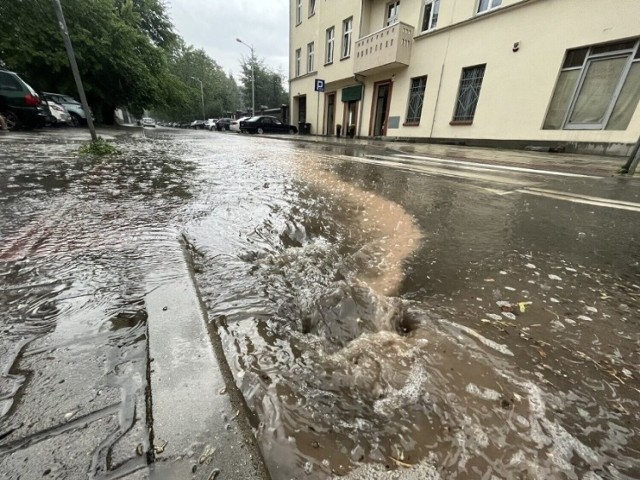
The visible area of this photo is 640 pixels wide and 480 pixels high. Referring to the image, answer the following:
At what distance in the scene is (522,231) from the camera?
2.48 m

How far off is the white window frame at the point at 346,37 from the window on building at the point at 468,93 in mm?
7680

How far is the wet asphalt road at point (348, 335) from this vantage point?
82cm

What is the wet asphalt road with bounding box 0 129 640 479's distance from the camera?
819 millimetres

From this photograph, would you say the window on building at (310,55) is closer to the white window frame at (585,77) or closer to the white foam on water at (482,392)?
the white window frame at (585,77)

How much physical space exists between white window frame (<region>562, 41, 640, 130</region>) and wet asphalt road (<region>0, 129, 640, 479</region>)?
303 inches

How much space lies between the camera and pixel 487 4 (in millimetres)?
10359

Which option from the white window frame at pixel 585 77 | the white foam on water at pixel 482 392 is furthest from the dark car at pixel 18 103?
the white window frame at pixel 585 77

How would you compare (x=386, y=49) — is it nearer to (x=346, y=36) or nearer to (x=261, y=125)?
(x=346, y=36)

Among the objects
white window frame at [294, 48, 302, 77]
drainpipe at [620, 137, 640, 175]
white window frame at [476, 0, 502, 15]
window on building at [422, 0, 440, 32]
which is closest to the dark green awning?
window on building at [422, 0, 440, 32]

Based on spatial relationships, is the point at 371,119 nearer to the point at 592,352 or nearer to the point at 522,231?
the point at 522,231

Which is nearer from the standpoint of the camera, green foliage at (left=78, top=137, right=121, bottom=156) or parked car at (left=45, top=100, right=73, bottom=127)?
green foliage at (left=78, top=137, right=121, bottom=156)

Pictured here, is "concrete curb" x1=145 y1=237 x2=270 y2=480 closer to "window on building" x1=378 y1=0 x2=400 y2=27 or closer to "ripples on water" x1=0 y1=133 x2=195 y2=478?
"ripples on water" x1=0 y1=133 x2=195 y2=478

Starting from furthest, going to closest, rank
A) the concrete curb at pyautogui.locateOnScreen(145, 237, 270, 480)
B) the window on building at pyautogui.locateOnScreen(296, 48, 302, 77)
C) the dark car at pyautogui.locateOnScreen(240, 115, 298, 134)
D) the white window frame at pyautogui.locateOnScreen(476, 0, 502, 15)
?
the window on building at pyautogui.locateOnScreen(296, 48, 302, 77) < the dark car at pyautogui.locateOnScreen(240, 115, 298, 134) < the white window frame at pyautogui.locateOnScreen(476, 0, 502, 15) < the concrete curb at pyautogui.locateOnScreen(145, 237, 270, 480)

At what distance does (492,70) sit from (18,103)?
15.3 m
